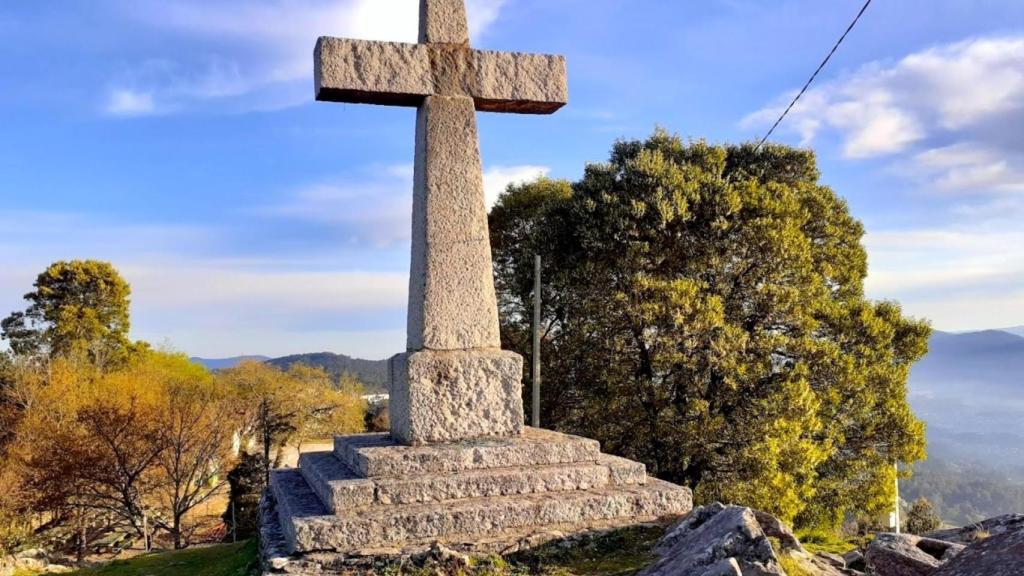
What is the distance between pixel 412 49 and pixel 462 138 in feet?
3.38

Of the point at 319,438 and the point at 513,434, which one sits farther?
the point at 319,438

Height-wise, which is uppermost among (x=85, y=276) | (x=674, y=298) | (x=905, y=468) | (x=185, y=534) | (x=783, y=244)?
(x=85, y=276)

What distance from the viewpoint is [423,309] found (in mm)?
7293

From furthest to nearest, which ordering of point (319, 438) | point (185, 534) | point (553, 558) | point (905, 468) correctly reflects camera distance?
point (319, 438), point (185, 534), point (905, 468), point (553, 558)

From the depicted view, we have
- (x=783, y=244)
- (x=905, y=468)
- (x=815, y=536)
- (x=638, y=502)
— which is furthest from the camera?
(x=905, y=468)

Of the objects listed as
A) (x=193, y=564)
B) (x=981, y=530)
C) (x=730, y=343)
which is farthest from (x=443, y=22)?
(x=730, y=343)

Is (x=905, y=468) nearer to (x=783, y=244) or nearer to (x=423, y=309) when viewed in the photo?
(x=783, y=244)

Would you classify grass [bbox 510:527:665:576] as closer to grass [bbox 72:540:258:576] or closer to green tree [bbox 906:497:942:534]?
grass [bbox 72:540:258:576]

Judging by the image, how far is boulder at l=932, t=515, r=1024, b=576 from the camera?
11.7 feet

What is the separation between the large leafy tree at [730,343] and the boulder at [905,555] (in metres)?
8.66

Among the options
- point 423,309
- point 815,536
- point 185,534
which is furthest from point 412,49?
point 185,534

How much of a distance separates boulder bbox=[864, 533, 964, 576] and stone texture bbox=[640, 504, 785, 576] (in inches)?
36.3

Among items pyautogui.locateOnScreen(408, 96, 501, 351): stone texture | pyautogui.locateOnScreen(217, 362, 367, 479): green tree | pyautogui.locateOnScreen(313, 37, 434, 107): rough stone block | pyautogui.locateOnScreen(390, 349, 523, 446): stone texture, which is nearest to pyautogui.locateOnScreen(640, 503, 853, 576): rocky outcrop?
pyautogui.locateOnScreen(390, 349, 523, 446): stone texture

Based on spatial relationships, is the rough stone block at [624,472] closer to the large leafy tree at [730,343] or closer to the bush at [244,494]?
the large leafy tree at [730,343]
